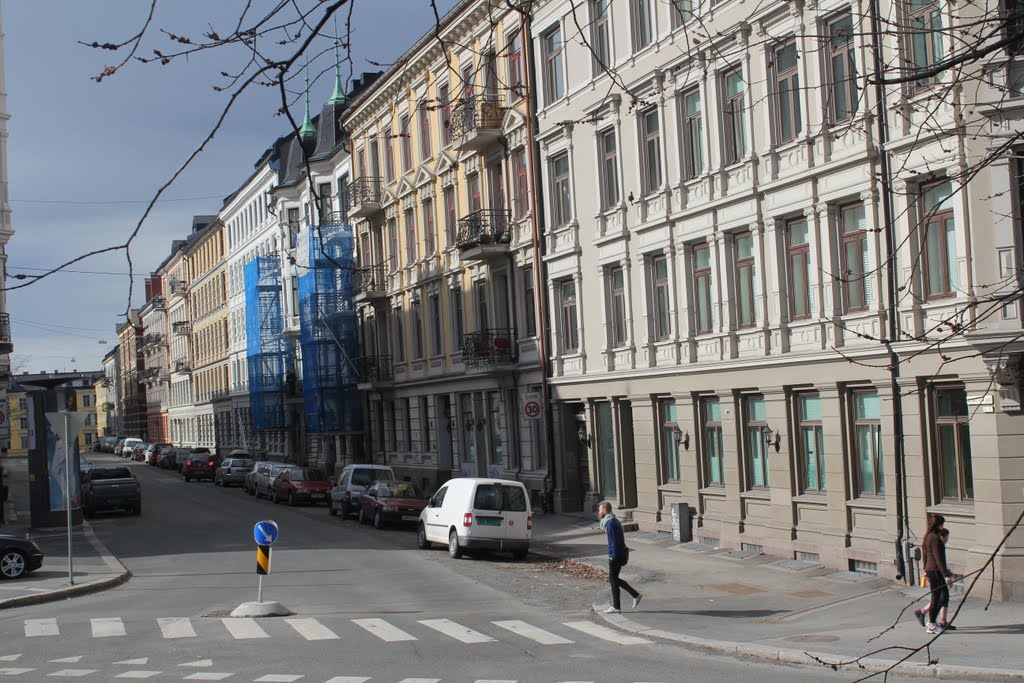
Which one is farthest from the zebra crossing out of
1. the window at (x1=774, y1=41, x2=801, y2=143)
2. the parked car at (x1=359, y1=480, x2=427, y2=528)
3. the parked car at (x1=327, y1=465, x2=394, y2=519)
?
the parked car at (x1=327, y1=465, x2=394, y2=519)

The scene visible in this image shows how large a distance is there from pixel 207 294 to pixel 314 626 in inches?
3129

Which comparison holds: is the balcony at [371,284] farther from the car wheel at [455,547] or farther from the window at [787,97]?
the window at [787,97]

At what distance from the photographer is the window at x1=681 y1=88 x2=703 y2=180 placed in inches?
1023

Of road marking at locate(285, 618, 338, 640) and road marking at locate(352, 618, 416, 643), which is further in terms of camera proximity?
road marking at locate(285, 618, 338, 640)

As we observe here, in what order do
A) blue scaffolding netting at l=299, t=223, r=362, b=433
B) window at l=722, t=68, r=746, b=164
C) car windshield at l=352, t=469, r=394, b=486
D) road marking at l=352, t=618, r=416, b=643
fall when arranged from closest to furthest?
road marking at l=352, t=618, r=416, b=643
window at l=722, t=68, r=746, b=164
car windshield at l=352, t=469, r=394, b=486
blue scaffolding netting at l=299, t=223, r=362, b=433

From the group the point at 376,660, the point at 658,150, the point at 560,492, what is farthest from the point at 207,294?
the point at 376,660

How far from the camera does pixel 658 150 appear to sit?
27.5 meters

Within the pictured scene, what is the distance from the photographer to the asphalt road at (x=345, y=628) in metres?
12.9

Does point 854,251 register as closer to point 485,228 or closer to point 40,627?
point 40,627

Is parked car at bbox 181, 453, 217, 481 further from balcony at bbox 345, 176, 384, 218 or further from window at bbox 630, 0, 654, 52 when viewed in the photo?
window at bbox 630, 0, 654, 52

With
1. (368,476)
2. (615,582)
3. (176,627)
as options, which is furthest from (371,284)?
(176,627)

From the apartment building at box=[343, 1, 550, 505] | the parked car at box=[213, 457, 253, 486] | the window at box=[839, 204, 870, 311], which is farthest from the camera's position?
the parked car at box=[213, 457, 253, 486]

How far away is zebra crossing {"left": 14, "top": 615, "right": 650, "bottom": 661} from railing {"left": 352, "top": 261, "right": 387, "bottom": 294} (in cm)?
3008

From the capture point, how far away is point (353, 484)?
37094 millimetres
